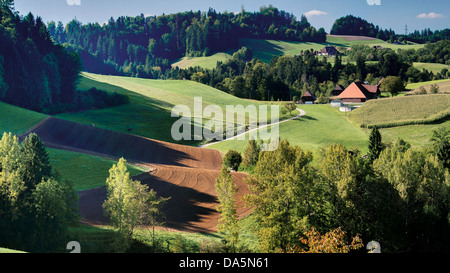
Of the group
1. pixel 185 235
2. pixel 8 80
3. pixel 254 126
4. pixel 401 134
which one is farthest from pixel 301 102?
pixel 185 235

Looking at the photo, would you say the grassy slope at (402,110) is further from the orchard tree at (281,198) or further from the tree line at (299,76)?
the orchard tree at (281,198)

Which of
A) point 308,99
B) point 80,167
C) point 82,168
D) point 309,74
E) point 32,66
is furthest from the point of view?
point 309,74

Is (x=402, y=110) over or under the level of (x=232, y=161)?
over

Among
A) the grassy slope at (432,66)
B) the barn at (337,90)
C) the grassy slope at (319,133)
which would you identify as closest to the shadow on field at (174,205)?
the grassy slope at (319,133)

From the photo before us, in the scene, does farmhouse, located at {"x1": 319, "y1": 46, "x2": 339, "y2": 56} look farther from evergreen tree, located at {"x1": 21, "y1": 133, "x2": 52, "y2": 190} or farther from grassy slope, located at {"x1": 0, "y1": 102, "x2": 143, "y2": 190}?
evergreen tree, located at {"x1": 21, "y1": 133, "x2": 52, "y2": 190}

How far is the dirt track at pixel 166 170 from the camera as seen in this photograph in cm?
3503

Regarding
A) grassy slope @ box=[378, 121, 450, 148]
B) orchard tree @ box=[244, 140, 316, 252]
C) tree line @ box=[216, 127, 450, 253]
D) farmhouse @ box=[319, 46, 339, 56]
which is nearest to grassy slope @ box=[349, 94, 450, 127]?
grassy slope @ box=[378, 121, 450, 148]

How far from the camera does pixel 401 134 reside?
221 ft

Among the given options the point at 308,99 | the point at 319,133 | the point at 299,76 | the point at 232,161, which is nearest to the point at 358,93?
the point at 308,99

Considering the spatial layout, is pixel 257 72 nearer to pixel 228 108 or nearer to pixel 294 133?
pixel 228 108

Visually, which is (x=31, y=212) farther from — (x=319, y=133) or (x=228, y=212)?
(x=319, y=133)

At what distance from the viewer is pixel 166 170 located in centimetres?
4728

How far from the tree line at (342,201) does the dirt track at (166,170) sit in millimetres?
4964

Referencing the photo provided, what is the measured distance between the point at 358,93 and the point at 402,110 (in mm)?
20641
